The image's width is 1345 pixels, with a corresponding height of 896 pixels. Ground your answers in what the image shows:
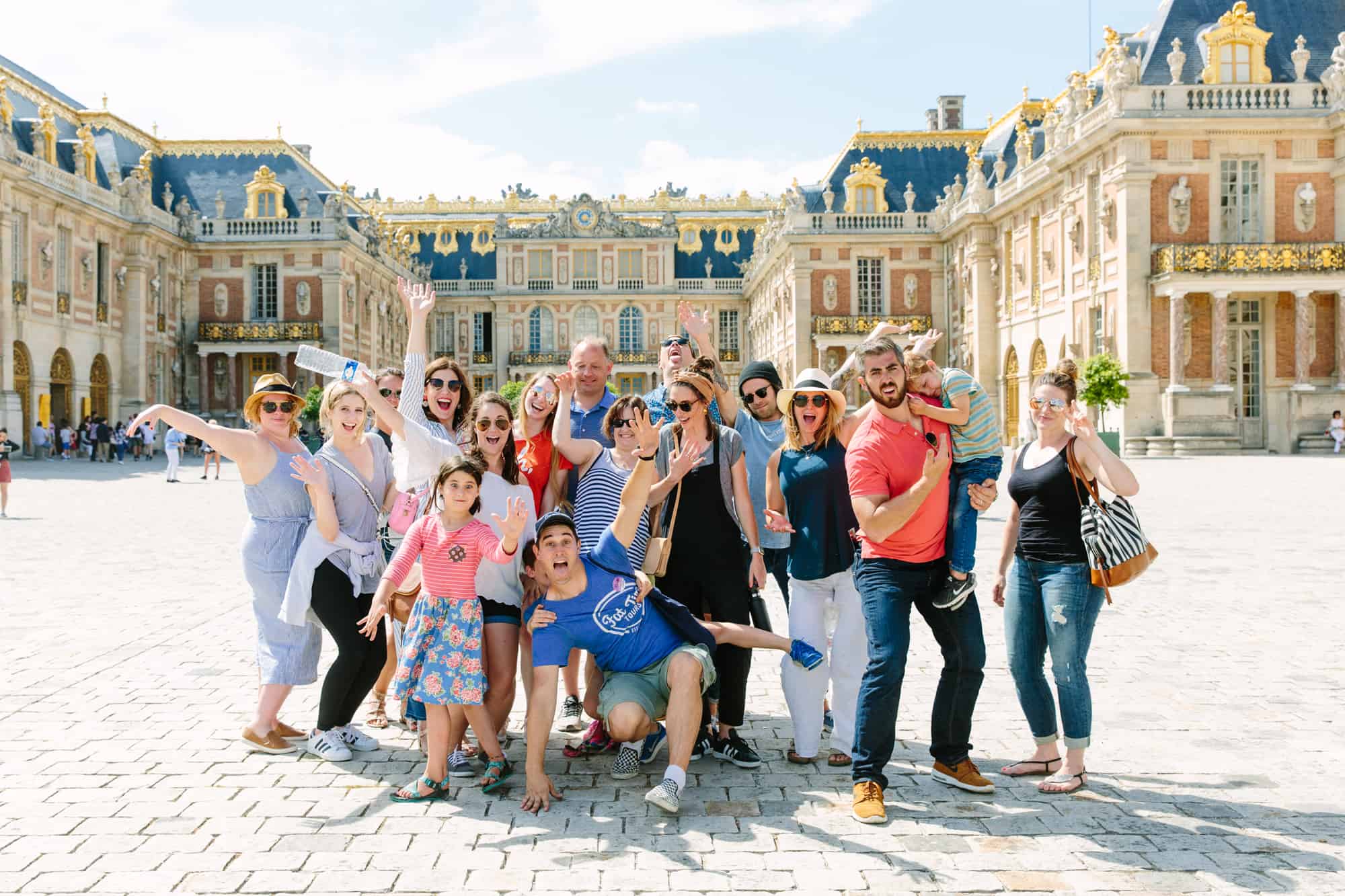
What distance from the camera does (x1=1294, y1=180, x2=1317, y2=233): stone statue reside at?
26.0 meters

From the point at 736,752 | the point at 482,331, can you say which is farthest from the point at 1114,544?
the point at 482,331

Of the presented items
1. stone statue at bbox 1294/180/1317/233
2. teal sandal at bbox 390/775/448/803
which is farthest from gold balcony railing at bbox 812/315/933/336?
teal sandal at bbox 390/775/448/803

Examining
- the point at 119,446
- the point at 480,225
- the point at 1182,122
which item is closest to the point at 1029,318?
the point at 1182,122

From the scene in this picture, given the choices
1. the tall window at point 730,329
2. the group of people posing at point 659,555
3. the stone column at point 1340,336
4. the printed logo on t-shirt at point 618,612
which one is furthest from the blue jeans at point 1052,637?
the tall window at point 730,329

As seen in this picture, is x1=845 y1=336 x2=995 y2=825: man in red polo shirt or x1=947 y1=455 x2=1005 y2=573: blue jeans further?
x1=947 y1=455 x2=1005 y2=573: blue jeans

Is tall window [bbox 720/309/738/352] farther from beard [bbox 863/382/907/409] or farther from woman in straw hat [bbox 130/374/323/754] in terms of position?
beard [bbox 863/382/907/409]

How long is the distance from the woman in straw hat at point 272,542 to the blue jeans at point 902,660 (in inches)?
96.0

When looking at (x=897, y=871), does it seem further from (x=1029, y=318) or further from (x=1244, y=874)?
(x=1029, y=318)

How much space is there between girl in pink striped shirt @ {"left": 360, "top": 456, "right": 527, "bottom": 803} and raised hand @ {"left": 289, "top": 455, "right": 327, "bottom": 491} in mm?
494

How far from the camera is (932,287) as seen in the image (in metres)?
41.4

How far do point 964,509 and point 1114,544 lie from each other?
564 millimetres

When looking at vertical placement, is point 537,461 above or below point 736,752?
above

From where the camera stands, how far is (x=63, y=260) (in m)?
31.6

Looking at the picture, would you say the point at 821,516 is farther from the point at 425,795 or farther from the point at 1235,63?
the point at 1235,63
